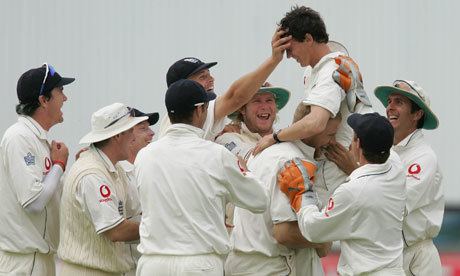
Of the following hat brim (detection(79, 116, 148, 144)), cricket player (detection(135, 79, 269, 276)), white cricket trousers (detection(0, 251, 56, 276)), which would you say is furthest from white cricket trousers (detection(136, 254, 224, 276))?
white cricket trousers (detection(0, 251, 56, 276))

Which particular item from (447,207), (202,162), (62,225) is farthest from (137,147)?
(447,207)

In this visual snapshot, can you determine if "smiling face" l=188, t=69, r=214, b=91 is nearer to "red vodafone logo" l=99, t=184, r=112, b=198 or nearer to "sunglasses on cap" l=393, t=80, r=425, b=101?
"red vodafone logo" l=99, t=184, r=112, b=198

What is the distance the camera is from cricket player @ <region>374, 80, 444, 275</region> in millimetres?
7316

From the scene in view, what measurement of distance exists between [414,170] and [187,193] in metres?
1.50

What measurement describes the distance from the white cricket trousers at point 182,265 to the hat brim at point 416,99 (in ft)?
5.33

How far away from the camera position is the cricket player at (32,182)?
23.7 ft

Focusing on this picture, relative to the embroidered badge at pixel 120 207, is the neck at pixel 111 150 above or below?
above

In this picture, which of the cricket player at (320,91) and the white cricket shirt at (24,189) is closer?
the cricket player at (320,91)

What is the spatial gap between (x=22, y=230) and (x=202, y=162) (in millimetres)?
1329

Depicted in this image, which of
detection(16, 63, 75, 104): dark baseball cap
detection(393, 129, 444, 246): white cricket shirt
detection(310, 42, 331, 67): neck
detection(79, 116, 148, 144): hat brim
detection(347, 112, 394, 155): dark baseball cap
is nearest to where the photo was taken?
detection(347, 112, 394, 155): dark baseball cap

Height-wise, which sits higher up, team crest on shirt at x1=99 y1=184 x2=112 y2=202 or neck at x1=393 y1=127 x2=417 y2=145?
neck at x1=393 y1=127 x2=417 y2=145

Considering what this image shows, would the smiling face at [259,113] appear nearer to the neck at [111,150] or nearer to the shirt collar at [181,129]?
the neck at [111,150]

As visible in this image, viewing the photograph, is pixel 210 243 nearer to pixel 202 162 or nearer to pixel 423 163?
pixel 202 162

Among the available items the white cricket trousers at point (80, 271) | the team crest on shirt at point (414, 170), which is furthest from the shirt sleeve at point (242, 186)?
the team crest on shirt at point (414, 170)
